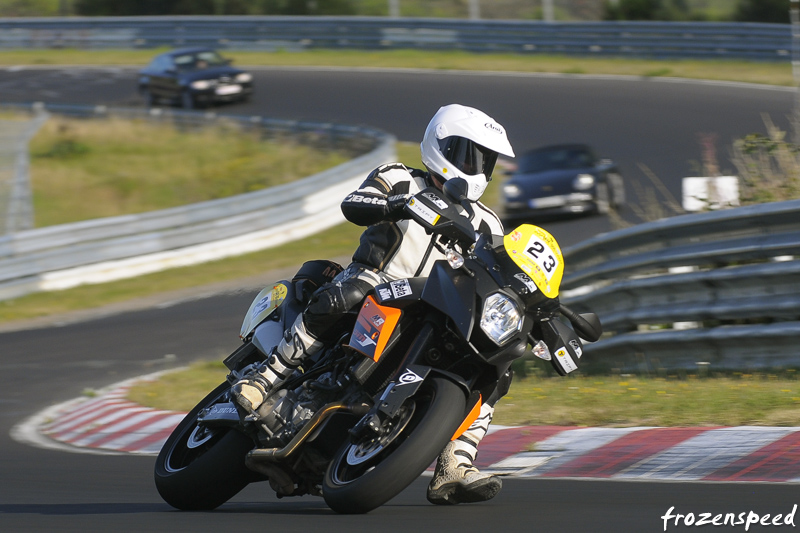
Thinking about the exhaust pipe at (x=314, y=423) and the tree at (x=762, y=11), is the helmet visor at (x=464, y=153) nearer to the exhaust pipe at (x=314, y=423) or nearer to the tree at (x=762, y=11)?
the exhaust pipe at (x=314, y=423)

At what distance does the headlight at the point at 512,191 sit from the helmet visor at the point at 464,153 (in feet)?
41.5

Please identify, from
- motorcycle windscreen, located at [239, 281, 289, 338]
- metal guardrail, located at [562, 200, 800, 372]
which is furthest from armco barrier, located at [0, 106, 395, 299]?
motorcycle windscreen, located at [239, 281, 289, 338]

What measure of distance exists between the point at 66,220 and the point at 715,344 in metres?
15.2

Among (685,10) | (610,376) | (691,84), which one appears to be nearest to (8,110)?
(691,84)

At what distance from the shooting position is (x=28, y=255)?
14570 millimetres

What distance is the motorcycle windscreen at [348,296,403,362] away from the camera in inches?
179

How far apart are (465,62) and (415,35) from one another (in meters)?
2.90

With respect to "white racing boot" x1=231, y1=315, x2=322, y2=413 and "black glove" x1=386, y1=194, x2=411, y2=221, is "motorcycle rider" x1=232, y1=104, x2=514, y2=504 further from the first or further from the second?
"black glove" x1=386, y1=194, x2=411, y2=221

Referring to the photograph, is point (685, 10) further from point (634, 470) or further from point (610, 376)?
point (634, 470)

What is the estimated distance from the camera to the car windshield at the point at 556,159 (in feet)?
58.4

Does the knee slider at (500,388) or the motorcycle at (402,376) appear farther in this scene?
the knee slider at (500,388)

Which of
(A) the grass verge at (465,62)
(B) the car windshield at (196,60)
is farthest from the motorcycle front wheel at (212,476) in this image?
(B) the car windshield at (196,60)

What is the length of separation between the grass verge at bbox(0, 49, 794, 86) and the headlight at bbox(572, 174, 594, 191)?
38.4 feet

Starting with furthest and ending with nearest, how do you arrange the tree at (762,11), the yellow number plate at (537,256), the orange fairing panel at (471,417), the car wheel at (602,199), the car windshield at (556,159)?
the tree at (762,11)
the car windshield at (556,159)
the car wheel at (602,199)
the orange fairing panel at (471,417)
the yellow number plate at (537,256)
